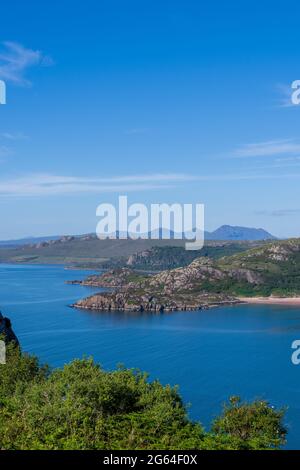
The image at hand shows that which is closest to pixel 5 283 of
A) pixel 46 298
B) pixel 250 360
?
pixel 46 298

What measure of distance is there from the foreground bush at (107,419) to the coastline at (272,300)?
123257 millimetres

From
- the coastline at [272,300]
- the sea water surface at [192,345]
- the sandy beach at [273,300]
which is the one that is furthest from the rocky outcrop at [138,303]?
the sandy beach at [273,300]

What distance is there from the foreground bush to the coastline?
12326 cm

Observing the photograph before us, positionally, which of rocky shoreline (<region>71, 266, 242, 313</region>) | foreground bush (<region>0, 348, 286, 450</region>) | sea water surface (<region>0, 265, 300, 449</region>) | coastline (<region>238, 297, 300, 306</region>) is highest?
foreground bush (<region>0, 348, 286, 450</region>)

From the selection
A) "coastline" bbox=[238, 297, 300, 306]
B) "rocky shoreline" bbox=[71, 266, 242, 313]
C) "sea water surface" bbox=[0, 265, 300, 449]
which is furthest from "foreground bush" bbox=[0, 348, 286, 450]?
"coastline" bbox=[238, 297, 300, 306]

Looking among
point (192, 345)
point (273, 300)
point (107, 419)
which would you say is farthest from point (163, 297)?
point (107, 419)

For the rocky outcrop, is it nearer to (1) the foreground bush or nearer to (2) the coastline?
(2) the coastline

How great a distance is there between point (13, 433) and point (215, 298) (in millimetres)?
136879

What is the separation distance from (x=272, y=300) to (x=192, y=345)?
7188cm

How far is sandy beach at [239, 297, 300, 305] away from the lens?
501ft

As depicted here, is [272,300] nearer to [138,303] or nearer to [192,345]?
[138,303]

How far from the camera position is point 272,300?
517ft

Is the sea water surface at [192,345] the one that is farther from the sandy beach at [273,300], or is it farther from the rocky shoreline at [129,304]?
the sandy beach at [273,300]

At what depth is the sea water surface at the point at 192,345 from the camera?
63438 mm
